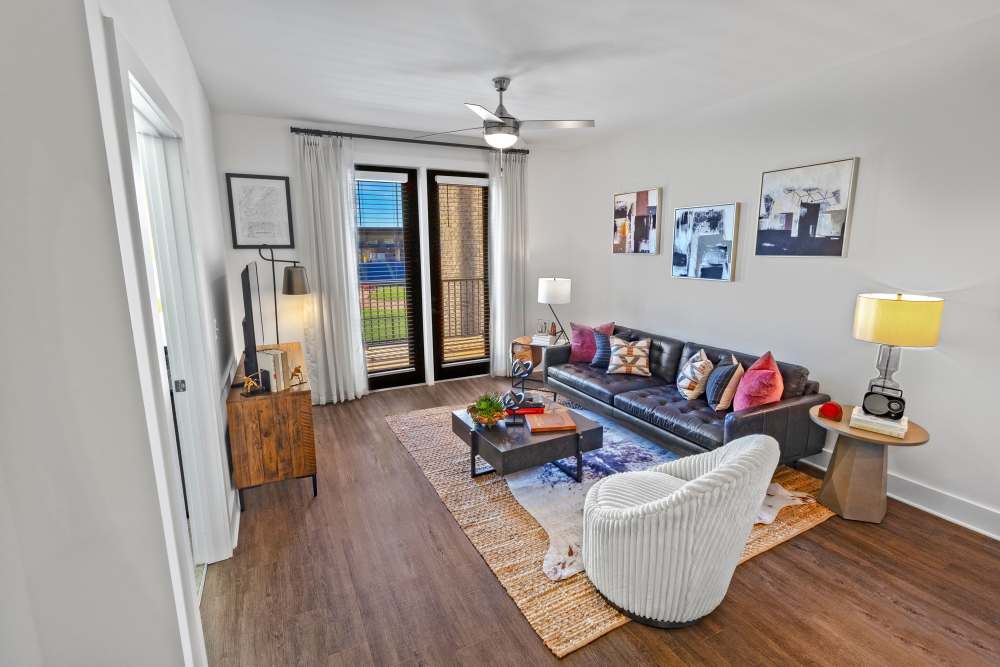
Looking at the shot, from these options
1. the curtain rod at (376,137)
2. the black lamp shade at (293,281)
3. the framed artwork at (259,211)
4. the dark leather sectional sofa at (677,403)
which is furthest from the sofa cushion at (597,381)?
the framed artwork at (259,211)

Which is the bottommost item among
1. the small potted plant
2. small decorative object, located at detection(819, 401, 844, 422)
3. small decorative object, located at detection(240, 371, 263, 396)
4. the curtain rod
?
the small potted plant

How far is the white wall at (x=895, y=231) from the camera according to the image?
271cm

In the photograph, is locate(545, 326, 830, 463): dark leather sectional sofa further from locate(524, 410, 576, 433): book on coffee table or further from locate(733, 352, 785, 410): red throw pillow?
locate(524, 410, 576, 433): book on coffee table

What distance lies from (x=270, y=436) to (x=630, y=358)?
3.13 m

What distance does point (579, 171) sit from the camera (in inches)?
231

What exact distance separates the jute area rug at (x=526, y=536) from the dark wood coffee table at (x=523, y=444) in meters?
0.23

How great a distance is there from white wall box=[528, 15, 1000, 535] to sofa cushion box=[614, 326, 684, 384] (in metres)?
0.28

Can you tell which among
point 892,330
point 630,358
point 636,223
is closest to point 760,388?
point 892,330

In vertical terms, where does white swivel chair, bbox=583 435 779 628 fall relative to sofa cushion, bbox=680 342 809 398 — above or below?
below

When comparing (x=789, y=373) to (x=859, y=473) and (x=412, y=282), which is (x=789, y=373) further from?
(x=412, y=282)

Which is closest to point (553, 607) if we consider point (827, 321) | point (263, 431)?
point (263, 431)

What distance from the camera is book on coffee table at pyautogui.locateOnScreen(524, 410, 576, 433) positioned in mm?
3223

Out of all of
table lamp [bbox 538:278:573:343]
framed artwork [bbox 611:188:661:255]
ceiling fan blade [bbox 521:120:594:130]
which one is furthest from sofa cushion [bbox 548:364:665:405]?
ceiling fan blade [bbox 521:120:594:130]

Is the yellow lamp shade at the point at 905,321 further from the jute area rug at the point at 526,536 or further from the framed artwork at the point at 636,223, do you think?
the framed artwork at the point at 636,223
